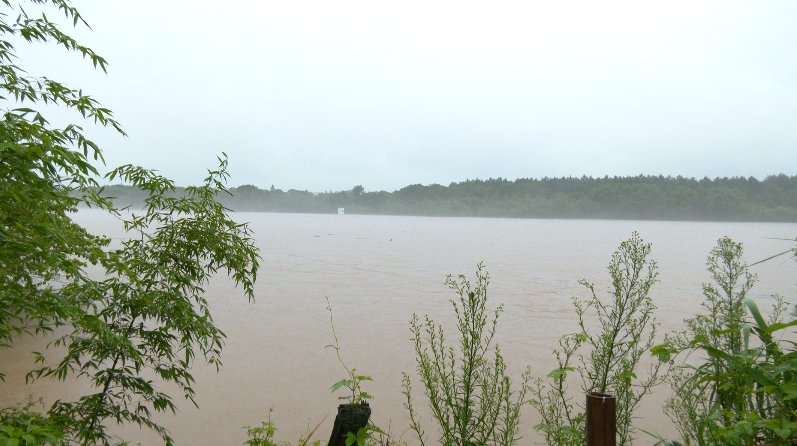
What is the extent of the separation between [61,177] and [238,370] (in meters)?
5.53

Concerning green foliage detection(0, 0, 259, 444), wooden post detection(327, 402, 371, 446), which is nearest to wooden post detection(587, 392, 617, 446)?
wooden post detection(327, 402, 371, 446)

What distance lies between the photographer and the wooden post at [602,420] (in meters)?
1.84

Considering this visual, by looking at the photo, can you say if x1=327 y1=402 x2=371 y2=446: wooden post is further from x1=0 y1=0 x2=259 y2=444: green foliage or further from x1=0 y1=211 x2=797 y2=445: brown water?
x1=0 y1=211 x2=797 y2=445: brown water

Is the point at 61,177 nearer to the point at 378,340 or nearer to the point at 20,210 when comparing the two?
the point at 20,210

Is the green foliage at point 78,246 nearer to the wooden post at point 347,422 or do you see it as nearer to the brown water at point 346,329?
the wooden post at point 347,422

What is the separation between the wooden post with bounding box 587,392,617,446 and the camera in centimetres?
184

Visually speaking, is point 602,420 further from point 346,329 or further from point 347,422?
point 346,329

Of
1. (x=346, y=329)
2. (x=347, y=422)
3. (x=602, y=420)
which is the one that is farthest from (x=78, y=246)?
(x=346, y=329)

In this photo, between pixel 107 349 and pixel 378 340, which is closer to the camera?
pixel 107 349

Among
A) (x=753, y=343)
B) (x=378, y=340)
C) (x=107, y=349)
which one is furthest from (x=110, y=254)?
(x=753, y=343)

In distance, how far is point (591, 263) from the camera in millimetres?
21547

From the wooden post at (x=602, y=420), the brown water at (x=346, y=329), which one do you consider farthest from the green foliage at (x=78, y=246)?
the brown water at (x=346, y=329)

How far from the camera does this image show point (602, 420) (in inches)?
72.4

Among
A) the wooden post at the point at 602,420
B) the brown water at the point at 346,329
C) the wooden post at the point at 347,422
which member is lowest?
the brown water at the point at 346,329
